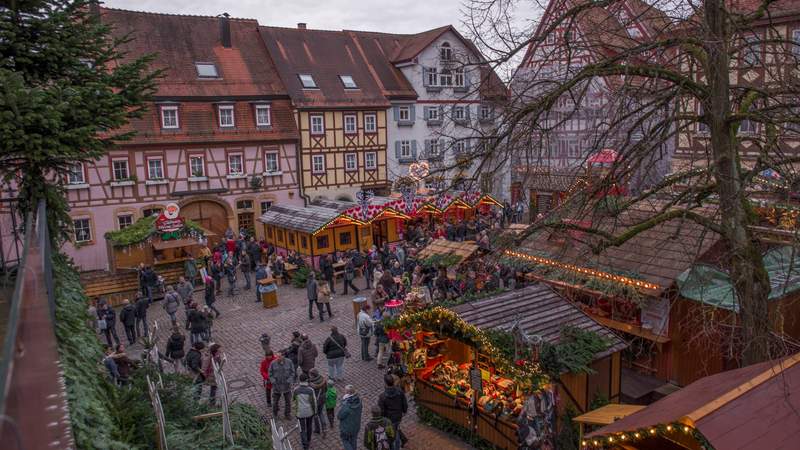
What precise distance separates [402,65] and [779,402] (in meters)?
31.4

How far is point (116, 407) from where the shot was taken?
673cm

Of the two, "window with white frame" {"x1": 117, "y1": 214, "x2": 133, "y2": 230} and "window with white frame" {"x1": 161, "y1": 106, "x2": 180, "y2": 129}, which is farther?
"window with white frame" {"x1": 161, "y1": 106, "x2": 180, "y2": 129}

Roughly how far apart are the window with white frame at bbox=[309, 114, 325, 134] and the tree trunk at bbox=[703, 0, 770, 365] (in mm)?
24638

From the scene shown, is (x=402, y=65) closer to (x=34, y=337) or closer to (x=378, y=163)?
(x=378, y=163)

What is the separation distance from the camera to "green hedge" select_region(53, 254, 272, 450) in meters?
4.65

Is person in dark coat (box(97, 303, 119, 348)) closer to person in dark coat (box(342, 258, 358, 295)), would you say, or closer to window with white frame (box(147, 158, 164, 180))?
person in dark coat (box(342, 258, 358, 295))

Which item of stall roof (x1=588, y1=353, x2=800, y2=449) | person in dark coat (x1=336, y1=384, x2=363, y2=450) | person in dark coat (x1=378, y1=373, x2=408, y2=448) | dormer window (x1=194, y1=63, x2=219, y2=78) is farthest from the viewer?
dormer window (x1=194, y1=63, x2=219, y2=78)

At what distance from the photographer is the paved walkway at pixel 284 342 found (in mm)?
11086

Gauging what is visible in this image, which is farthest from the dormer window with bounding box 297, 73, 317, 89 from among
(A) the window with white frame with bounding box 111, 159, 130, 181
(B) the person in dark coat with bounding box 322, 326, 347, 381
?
(B) the person in dark coat with bounding box 322, 326, 347, 381

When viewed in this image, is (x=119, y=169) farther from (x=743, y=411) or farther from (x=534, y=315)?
(x=743, y=411)

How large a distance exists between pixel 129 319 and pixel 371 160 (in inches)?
754

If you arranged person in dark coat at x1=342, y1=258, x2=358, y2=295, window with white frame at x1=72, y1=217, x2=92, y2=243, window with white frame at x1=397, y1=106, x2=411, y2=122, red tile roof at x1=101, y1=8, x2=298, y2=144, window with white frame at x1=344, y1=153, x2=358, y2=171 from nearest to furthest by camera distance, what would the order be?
1. person in dark coat at x1=342, y1=258, x2=358, y2=295
2. window with white frame at x1=72, y1=217, x2=92, y2=243
3. red tile roof at x1=101, y1=8, x2=298, y2=144
4. window with white frame at x1=344, y1=153, x2=358, y2=171
5. window with white frame at x1=397, y1=106, x2=411, y2=122

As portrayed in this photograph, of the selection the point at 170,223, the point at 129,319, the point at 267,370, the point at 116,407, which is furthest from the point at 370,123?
the point at 116,407

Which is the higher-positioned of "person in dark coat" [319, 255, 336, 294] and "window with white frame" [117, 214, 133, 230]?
Answer: "window with white frame" [117, 214, 133, 230]
